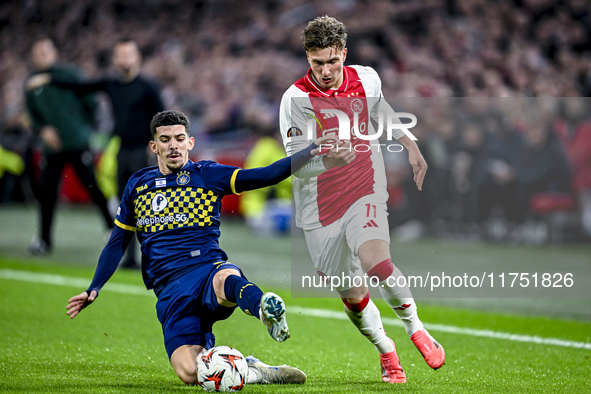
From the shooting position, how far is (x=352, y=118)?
416 cm

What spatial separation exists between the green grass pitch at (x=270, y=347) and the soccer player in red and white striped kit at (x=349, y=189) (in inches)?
12.7

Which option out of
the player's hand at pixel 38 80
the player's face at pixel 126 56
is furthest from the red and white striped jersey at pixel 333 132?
the player's hand at pixel 38 80

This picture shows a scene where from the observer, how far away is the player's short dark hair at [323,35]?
3.88 m

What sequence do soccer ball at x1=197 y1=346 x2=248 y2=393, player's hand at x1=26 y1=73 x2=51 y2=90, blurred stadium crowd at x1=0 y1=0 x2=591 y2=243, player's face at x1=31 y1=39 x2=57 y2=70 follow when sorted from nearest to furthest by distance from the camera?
soccer ball at x1=197 y1=346 x2=248 y2=393
player's hand at x1=26 y1=73 x2=51 y2=90
player's face at x1=31 y1=39 x2=57 y2=70
blurred stadium crowd at x1=0 y1=0 x2=591 y2=243

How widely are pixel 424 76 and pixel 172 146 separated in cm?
1359

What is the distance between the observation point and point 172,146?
3.81 metres

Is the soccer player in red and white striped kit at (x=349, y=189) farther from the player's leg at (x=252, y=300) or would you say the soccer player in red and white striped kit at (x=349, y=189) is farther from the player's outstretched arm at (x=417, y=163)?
the player's leg at (x=252, y=300)

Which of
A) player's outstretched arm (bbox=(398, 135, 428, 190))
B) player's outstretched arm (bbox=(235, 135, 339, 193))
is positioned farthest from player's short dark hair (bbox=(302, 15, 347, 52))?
player's outstretched arm (bbox=(398, 135, 428, 190))

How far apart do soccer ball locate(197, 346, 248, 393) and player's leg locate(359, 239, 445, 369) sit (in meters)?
0.84

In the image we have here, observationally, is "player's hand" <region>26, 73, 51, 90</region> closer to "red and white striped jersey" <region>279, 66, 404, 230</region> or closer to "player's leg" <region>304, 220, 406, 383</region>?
"red and white striped jersey" <region>279, 66, 404, 230</region>

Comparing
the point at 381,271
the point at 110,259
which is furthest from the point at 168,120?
the point at 381,271

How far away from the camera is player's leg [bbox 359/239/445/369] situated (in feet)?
12.2

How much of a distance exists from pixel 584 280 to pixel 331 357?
14.9 feet

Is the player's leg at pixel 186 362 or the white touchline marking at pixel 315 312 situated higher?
the player's leg at pixel 186 362
